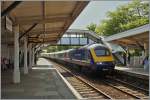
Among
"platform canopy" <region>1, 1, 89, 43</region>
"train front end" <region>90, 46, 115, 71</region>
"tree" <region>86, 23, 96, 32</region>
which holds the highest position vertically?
"tree" <region>86, 23, 96, 32</region>

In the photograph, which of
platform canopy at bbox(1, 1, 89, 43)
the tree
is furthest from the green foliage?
platform canopy at bbox(1, 1, 89, 43)

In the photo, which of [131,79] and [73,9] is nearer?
[73,9]

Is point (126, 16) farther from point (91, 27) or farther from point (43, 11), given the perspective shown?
point (43, 11)

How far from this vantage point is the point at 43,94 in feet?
50.3

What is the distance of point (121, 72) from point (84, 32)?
44.8 metres

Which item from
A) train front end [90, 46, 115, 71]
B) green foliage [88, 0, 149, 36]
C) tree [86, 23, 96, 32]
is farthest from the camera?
tree [86, 23, 96, 32]

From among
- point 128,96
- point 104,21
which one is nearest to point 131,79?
point 128,96

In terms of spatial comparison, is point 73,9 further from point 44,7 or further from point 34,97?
point 34,97

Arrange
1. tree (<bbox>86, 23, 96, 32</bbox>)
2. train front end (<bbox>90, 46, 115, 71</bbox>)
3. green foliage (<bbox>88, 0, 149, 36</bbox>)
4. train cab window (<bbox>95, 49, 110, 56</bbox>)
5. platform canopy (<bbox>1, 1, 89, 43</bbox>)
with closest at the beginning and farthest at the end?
platform canopy (<bbox>1, 1, 89, 43</bbox>) → train front end (<bbox>90, 46, 115, 71</bbox>) → train cab window (<bbox>95, 49, 110, 56</bbox>) → green foliage (<bbox>88, 0, 149, 36</bbox>) → tree (<bbox>86, 23, 96, 32</bbox>)

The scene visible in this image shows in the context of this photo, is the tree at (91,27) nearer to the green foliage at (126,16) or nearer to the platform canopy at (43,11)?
the green foliage at (126,16)

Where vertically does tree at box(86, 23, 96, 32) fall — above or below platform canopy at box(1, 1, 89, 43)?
above

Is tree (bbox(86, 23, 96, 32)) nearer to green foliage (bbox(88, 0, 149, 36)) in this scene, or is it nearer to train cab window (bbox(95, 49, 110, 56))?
green foliage (bbox(88, 0, 149, 36))

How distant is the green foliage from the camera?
61916 millimetres

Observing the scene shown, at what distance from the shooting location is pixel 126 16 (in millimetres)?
64750
